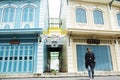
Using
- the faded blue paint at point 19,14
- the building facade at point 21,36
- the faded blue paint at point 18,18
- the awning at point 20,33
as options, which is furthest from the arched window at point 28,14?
the awning at point 20,33

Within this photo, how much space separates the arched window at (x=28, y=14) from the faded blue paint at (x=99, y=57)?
200 inches

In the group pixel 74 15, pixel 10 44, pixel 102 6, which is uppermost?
pixel 102 6

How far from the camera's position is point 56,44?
16.4 meters

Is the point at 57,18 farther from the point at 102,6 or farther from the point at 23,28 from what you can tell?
the point at 23,28

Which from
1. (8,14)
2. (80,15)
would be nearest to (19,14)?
(8,14)

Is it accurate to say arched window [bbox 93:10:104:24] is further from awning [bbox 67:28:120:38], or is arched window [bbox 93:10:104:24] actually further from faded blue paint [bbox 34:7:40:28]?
faded blue paint [bbox 34:7:40:28]

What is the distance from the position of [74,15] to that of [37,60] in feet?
18.4

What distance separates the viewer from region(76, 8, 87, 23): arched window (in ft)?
52.7

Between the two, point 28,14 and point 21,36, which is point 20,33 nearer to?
point 21,36

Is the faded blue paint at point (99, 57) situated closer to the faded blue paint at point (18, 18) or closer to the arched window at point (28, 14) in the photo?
the arched window at point (28, 14)

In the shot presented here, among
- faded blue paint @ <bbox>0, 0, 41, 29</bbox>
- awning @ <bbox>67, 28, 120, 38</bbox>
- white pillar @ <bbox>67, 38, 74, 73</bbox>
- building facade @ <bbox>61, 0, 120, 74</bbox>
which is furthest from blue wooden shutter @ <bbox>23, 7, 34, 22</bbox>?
white pillar @ <bbox>67, 38, 74, 73</bbox>

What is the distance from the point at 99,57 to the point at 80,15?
4.41m

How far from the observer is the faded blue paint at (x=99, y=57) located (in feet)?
48.1

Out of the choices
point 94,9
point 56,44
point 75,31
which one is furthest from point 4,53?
point 94,9
